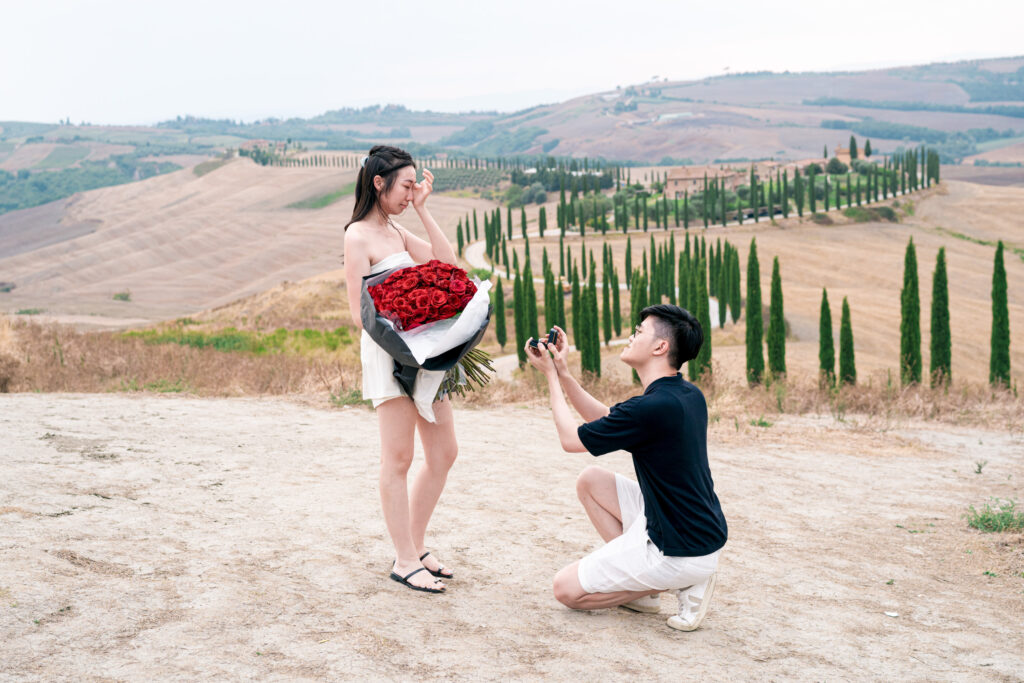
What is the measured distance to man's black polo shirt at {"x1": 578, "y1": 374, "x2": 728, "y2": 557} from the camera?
172 inches

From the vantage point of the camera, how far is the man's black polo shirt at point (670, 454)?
4.38 meters

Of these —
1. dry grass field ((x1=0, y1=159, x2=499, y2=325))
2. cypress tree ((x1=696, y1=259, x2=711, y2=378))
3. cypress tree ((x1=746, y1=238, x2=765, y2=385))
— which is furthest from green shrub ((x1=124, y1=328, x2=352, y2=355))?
dry grass field ((x1=0, y1=159, x2=499, y2=325))

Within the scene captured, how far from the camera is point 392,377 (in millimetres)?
4805

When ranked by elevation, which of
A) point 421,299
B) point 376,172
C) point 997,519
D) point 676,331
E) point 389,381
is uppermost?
point 376,172

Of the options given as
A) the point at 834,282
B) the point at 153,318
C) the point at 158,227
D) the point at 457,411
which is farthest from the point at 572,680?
the point at 158,227

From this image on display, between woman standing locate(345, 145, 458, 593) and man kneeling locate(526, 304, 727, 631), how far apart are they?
86 centimetres

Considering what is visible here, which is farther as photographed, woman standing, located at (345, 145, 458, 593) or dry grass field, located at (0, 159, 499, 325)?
dry grass field, located at (0, 159, 499, 325)

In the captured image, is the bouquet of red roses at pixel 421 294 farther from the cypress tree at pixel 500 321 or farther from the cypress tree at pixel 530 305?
the cypress tree at pixel 500 321

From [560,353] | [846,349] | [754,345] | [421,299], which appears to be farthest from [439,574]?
[754,345]

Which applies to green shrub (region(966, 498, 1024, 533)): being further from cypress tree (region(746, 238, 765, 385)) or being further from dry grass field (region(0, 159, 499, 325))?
dry grass field (region(0, 159, 499, 325))

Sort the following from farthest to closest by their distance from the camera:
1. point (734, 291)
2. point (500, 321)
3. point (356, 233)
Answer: point (734, 291) < point (500, 321) < point (356, 233)

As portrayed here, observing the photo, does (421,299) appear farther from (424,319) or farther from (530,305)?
(530,305)

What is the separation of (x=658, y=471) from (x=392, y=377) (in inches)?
63.4

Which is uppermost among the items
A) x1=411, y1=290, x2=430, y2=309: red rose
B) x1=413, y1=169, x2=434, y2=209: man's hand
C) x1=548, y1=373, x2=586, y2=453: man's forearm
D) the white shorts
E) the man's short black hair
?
x1=413, y1=169, x2=434, y2=209: man's hand
